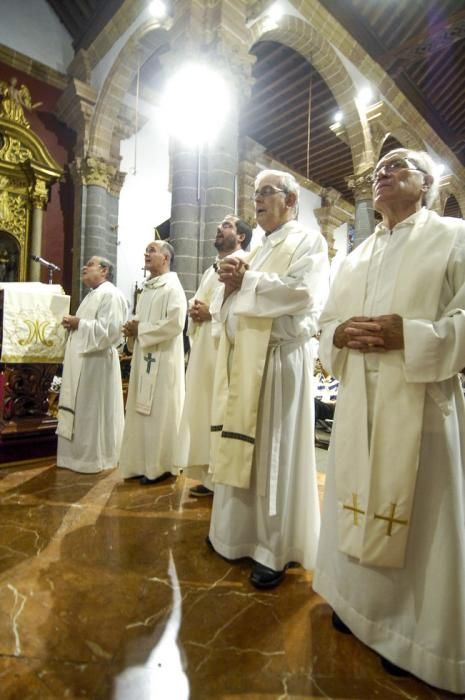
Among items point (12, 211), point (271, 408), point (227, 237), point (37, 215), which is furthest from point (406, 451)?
point (12, 211)

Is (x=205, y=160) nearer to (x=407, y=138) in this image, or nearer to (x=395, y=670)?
(x=395, y=670)

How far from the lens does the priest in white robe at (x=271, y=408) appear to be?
191 cm

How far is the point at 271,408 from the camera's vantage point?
1963 mm

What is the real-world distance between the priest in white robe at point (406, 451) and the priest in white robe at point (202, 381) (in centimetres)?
121

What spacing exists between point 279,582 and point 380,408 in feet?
3.45

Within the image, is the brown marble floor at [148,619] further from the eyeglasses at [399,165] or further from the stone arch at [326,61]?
the stone arch at [326,61]

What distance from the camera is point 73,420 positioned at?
347 cm

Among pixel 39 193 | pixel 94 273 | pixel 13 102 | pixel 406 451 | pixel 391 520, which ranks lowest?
pixel 391 520

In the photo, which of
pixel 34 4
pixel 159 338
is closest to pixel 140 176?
pixel 34 4

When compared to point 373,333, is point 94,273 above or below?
above

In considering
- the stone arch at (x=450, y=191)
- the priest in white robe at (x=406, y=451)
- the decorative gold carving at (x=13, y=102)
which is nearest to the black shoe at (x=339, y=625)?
the priest in white robe at (x=406, y=451)

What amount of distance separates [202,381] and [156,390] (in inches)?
23.5

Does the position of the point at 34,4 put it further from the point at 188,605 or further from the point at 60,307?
the point at 188,605

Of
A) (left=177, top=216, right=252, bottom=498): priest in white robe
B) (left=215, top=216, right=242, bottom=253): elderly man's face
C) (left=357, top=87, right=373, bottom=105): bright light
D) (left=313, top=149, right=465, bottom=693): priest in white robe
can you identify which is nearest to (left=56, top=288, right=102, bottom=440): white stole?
(left=177, top=216, right=252, bottom=498): priest in white robe
